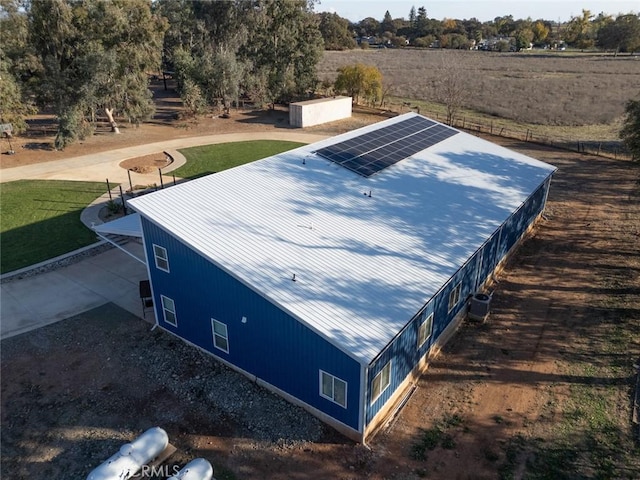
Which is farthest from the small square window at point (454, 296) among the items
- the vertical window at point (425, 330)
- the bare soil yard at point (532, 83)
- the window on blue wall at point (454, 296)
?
the bare soil yard at point (532, 83)

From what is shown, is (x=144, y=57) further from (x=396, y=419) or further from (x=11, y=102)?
(x=396, y=419)

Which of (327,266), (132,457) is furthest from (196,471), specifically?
(327,266)

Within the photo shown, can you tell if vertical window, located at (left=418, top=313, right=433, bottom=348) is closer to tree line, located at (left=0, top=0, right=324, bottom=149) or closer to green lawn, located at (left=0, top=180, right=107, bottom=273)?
green lawn, located at (left=0, top=180, right=107, bottom=273)

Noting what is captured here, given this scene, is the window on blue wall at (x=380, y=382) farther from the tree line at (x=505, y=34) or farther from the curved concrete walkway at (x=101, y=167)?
the tree line at (x=505, y=34)

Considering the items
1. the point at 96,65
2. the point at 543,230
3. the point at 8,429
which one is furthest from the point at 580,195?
the point at 96,65

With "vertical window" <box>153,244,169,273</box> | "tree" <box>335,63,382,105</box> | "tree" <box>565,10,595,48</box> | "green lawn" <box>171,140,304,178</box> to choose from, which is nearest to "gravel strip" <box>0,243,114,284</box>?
"vertical window" <box>153,244,169,273</box>

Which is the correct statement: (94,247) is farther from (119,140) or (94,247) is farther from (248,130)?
(248,130)
